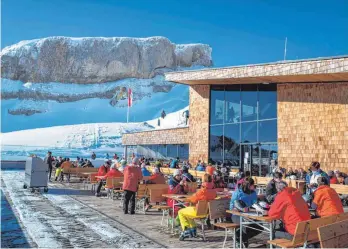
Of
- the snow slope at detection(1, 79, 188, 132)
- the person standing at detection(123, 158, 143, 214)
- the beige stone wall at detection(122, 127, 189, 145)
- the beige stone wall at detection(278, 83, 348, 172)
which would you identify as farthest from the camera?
the snow slope at detection(1, 79, 188, 132)

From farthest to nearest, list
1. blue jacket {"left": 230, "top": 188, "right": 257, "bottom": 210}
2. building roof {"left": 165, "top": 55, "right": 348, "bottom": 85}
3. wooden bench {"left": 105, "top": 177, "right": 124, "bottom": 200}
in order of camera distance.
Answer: building roof {"left": 165, "top": 55, "right": 348, "bottom": 85} < wooden bench {"left": 105, "top": 177, "right": 124, "bottom": 200} < blue jacket {"left": 230, "top": 188, "right": 257, "bottom": 210}

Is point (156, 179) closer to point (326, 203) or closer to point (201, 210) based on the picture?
point (201, 210)

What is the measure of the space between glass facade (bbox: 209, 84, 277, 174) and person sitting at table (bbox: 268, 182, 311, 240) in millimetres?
10863

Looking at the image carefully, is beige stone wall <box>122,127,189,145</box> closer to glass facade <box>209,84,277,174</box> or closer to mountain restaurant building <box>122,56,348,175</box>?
mountain restaurant building <box>122,56,348,175</box>

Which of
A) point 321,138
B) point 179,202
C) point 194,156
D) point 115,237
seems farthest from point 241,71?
point 115,237

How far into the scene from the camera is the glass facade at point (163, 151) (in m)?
21.2

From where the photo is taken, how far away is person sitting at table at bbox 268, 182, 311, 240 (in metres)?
4.88

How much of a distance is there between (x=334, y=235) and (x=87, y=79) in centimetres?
9482

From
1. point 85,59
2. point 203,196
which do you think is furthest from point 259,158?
point 85,59

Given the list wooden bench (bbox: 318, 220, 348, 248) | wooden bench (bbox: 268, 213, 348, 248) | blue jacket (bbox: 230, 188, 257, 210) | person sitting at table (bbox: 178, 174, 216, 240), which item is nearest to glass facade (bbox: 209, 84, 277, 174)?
person sitting at table (bbox: 178, 174, 216, 240)

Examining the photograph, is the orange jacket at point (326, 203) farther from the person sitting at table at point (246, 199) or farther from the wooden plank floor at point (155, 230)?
the wooden plank floor at point (155, 230)

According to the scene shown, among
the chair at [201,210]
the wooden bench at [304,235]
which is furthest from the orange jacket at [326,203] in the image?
the chair at [201,210]

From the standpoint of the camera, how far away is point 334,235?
412 cm

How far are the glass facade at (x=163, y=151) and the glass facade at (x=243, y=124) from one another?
270 centimetres
